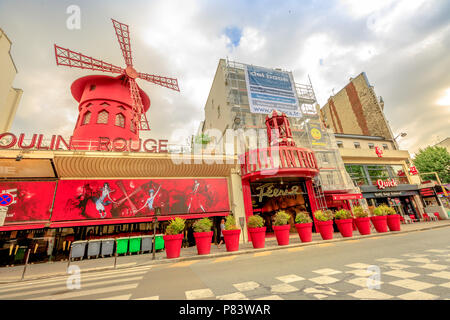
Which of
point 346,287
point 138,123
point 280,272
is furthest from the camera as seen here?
point 138,123

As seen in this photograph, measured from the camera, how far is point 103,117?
1585 centimetres

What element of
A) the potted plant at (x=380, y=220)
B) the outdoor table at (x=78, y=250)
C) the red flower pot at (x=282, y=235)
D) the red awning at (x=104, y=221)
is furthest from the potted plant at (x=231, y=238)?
the potted plant at (x=380, y=220)

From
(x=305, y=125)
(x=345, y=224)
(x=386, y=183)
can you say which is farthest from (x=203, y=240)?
(x=386, y=183)

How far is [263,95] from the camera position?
19.8 metres

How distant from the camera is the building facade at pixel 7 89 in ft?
60.2

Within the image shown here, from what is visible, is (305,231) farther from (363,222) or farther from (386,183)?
(386,183)

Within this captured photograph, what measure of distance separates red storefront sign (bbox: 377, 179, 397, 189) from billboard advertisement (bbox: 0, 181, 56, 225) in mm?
26663

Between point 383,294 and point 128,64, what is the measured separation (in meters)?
24.7

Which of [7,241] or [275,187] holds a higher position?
[275,187]

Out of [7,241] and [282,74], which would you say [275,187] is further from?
[7,241]

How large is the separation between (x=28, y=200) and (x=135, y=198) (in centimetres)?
537

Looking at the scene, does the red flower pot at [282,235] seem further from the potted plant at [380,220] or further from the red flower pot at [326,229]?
the potted plant at [380,220]

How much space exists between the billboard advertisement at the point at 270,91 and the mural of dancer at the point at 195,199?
9.48 m

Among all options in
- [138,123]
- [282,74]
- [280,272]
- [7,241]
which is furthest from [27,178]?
[282,74]
